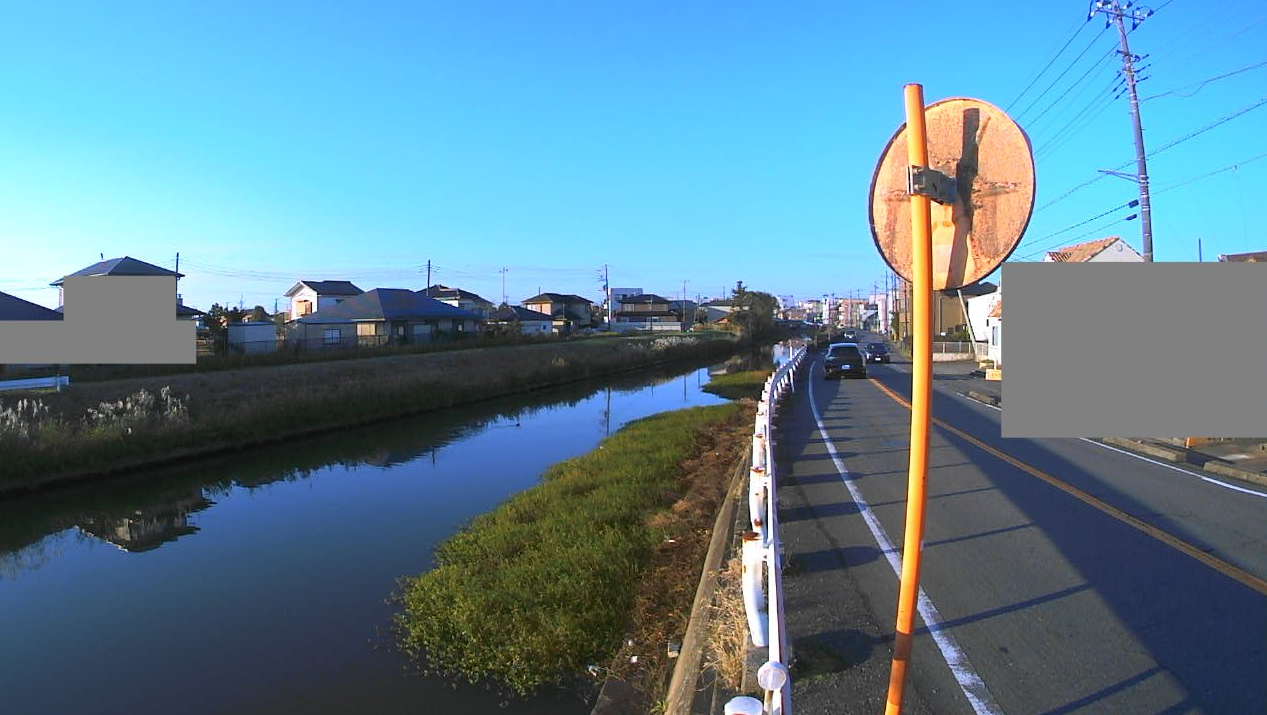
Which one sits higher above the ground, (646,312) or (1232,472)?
(646,312)

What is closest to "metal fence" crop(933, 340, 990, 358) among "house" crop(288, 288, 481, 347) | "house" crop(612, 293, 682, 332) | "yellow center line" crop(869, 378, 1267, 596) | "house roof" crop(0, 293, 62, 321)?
"house" crop(288, 288, 481, 347)

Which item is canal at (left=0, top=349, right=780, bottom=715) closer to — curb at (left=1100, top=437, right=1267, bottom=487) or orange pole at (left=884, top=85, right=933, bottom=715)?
orange pole at (left=884, top=85, right=933, bottom=715)

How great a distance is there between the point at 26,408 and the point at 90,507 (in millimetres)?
5399

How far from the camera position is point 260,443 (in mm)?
20203

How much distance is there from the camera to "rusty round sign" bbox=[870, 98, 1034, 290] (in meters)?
2.90

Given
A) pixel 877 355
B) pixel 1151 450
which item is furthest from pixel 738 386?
pixel 1151 450

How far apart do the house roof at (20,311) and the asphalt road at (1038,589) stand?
88.5 ft

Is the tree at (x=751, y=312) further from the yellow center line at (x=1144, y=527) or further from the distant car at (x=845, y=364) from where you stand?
the yellow center line at (x=1144, y=527)

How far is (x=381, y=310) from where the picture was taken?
4769 cm

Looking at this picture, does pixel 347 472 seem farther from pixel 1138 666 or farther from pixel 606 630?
pixel 1138 666

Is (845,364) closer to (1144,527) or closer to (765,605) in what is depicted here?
(1144,527)

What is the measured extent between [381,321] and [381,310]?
3.41 ft

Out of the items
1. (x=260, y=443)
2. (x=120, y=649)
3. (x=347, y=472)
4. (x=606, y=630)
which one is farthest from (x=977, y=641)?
(x=260, y=443)

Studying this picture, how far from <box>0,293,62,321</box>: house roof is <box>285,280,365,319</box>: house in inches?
1730
